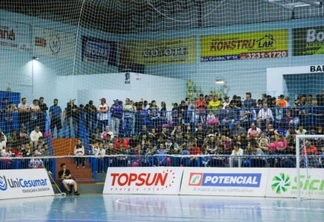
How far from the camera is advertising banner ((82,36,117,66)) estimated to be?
39.2m

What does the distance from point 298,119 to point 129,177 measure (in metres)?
7.33

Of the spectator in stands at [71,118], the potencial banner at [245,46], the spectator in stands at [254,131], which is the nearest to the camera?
the spectator in stands at [254,131]

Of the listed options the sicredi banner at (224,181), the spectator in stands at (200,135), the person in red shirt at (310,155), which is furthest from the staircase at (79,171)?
the person in red shirt at (310,155)

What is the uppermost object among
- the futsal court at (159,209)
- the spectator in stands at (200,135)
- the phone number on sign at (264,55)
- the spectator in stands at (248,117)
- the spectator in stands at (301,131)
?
the phone number on sign at (264,55)

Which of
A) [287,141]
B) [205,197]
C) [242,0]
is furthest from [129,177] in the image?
[242,0]

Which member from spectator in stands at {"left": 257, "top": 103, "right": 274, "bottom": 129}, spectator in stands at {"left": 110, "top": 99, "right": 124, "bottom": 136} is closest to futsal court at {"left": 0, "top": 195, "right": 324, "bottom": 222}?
Result: spectator in stands at {"left": 257, "top": 103, "right": 274, "bottom": 129}

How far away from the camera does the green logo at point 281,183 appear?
23.0m

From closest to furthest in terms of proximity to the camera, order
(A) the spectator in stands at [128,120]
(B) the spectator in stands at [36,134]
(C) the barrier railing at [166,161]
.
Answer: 1. (C) the barrier railing at [166,161]
2. (B) the spectator in stands at [36,134]
3. (A) the spectator in stands at [128,120]

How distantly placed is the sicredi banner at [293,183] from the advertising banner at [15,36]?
1856 cm

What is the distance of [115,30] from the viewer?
38812mm

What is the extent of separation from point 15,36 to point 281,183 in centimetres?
1938

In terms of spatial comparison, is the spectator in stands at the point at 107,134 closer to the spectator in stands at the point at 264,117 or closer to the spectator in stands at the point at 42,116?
the spectator in stands at the point at 42,116

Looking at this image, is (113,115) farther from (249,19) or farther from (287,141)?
(249,19)

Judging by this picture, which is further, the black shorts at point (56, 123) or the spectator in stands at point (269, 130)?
the black shorts at point (56, 123)
